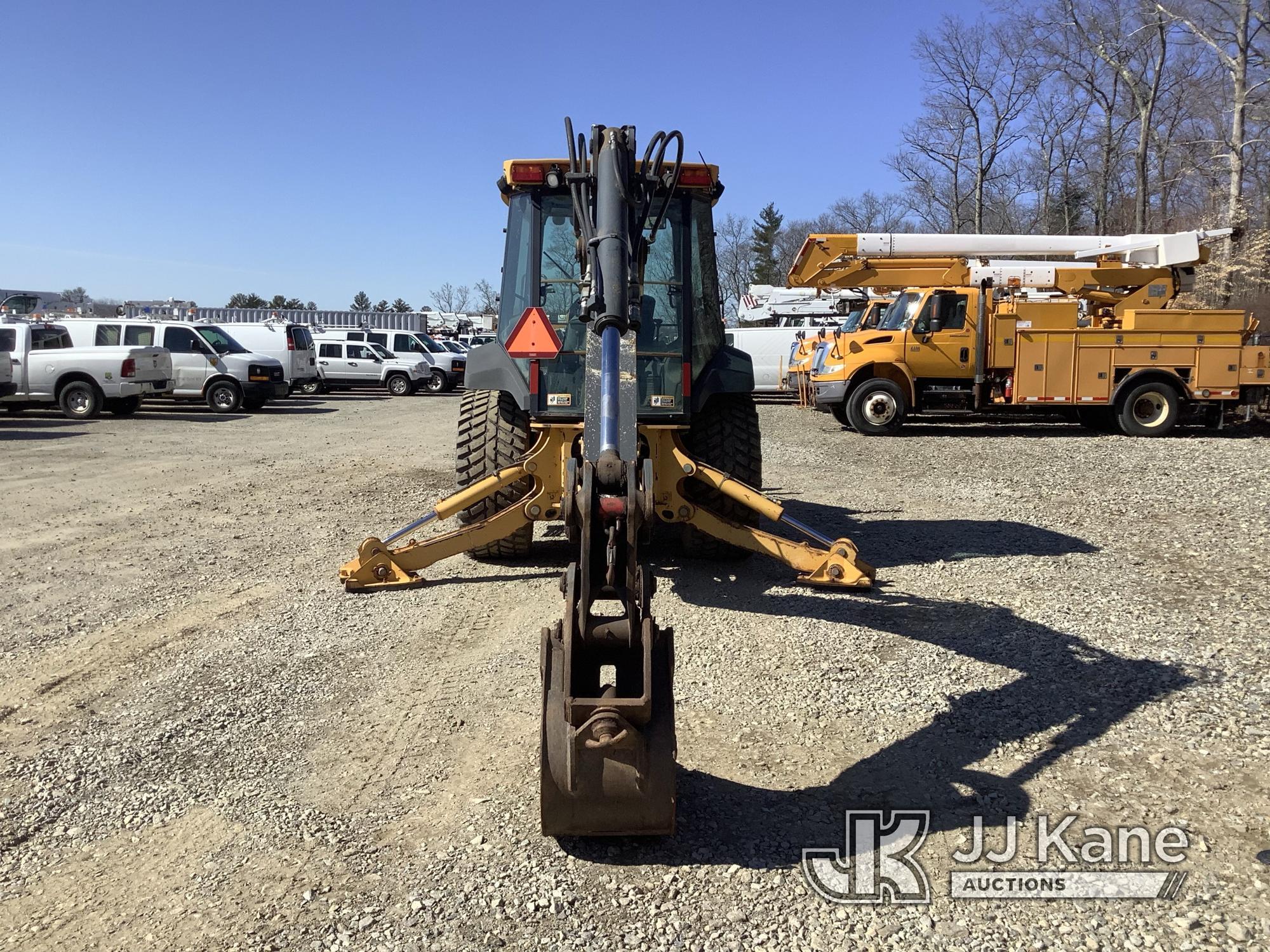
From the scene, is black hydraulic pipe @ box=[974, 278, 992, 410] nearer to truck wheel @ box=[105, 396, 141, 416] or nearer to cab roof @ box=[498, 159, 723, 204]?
cab roof @ box=[498, 159, 723, 204]

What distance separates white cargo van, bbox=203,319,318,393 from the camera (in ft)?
83.4

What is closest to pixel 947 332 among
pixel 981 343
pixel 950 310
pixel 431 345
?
pixel 950 310

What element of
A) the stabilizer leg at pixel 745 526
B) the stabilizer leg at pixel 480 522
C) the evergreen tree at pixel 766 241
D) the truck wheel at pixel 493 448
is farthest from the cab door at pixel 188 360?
the evergreen tree at pixel 766 241

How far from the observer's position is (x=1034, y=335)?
16547mm

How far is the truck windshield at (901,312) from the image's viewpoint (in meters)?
17.3

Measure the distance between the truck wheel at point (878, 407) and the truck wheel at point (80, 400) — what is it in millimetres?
14941

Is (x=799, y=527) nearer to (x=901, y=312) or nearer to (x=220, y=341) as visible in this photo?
(x=901, y=312)

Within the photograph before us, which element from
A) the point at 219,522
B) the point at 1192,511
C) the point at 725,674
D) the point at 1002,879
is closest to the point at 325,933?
the point at 1002,879

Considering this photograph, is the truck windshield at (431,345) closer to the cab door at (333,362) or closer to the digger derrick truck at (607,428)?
the cab door at (333,362)

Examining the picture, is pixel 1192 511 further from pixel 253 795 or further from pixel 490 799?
pixel 253 795

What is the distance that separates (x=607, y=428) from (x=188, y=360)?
20.8 meters

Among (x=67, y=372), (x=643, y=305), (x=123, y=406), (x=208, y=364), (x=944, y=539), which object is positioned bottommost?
(x=944, y=539)

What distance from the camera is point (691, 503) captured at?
6.23m

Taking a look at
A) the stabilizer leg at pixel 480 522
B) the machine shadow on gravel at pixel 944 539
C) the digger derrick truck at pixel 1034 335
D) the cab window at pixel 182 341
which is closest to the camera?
the stabilizer leg at pixel 480 522
